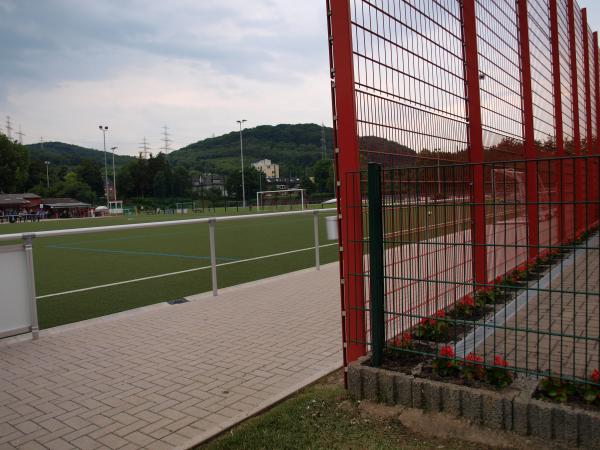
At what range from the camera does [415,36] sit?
454 cm

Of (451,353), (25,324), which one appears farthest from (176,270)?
(451,353)

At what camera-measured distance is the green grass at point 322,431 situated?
2992 mm

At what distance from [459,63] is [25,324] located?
548 centimetres

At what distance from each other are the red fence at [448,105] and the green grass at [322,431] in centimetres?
60

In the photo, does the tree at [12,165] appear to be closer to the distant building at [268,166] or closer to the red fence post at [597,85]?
the distant building at [268,166]

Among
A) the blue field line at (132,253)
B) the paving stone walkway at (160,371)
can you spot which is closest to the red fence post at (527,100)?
the paving stone walkway at (160,371)

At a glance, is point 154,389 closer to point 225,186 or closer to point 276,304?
point 276,304

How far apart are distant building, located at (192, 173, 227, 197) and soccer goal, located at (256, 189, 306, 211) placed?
1509 inches

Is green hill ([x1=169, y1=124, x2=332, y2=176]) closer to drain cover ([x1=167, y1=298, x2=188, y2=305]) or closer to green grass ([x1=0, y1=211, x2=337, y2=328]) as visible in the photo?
green grass ([x1=0, y1=211, x2=337, y2=328])

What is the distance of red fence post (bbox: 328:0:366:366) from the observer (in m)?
3.67

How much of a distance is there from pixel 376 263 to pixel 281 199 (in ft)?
199

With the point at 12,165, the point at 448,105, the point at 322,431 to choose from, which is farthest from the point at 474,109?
the point at 12,165

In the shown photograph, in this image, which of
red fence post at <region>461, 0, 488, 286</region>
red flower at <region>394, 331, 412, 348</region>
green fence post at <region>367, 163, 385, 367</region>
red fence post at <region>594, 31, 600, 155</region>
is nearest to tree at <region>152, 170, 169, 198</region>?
red fence post at <region>594, 31, 600, 155</region>

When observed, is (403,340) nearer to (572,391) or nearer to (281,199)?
(572,391)
